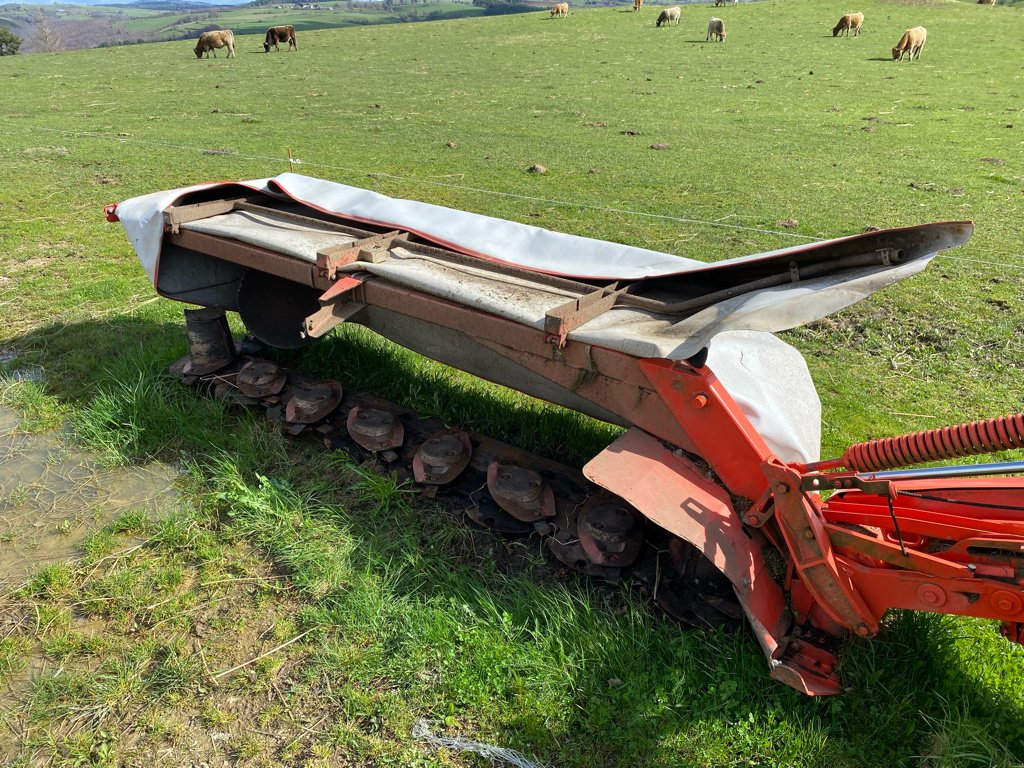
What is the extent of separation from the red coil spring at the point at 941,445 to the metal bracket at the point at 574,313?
1.19 m

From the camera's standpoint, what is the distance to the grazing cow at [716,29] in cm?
3167

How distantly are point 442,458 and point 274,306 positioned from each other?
2.19m

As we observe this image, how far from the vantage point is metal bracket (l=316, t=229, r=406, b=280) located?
3.64 meters

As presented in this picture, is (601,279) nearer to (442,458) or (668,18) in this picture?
(442,458)

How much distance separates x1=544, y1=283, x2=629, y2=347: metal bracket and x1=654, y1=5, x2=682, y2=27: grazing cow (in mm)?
39775

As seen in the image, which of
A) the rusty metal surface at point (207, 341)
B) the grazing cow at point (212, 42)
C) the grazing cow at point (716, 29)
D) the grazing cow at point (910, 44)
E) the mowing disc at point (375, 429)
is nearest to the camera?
the mowing disc at point (375, 429)

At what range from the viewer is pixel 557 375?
3.13 meters

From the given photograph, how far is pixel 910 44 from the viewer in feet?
Result: 85.3

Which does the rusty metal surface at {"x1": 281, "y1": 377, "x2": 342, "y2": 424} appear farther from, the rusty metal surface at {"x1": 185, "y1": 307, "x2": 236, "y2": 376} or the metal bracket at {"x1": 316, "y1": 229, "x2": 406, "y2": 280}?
the metal bracket at {"x1": 316, "y1": 229, "x2": 406, "y2": 280}

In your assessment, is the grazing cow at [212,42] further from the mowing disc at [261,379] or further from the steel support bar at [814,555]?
the steel support bar at [814,555]

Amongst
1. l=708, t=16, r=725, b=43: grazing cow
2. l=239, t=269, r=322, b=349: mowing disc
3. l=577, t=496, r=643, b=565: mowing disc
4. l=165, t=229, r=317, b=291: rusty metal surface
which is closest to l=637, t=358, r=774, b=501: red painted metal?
l=577, t=496, r=643, b=565: mowing disc

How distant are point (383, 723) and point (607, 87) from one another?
71.0 ft

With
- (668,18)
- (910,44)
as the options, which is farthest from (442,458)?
(668,18)

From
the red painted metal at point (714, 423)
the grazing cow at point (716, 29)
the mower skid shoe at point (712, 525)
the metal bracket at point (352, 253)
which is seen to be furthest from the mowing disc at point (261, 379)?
the grazing cow at point (716, 29)
